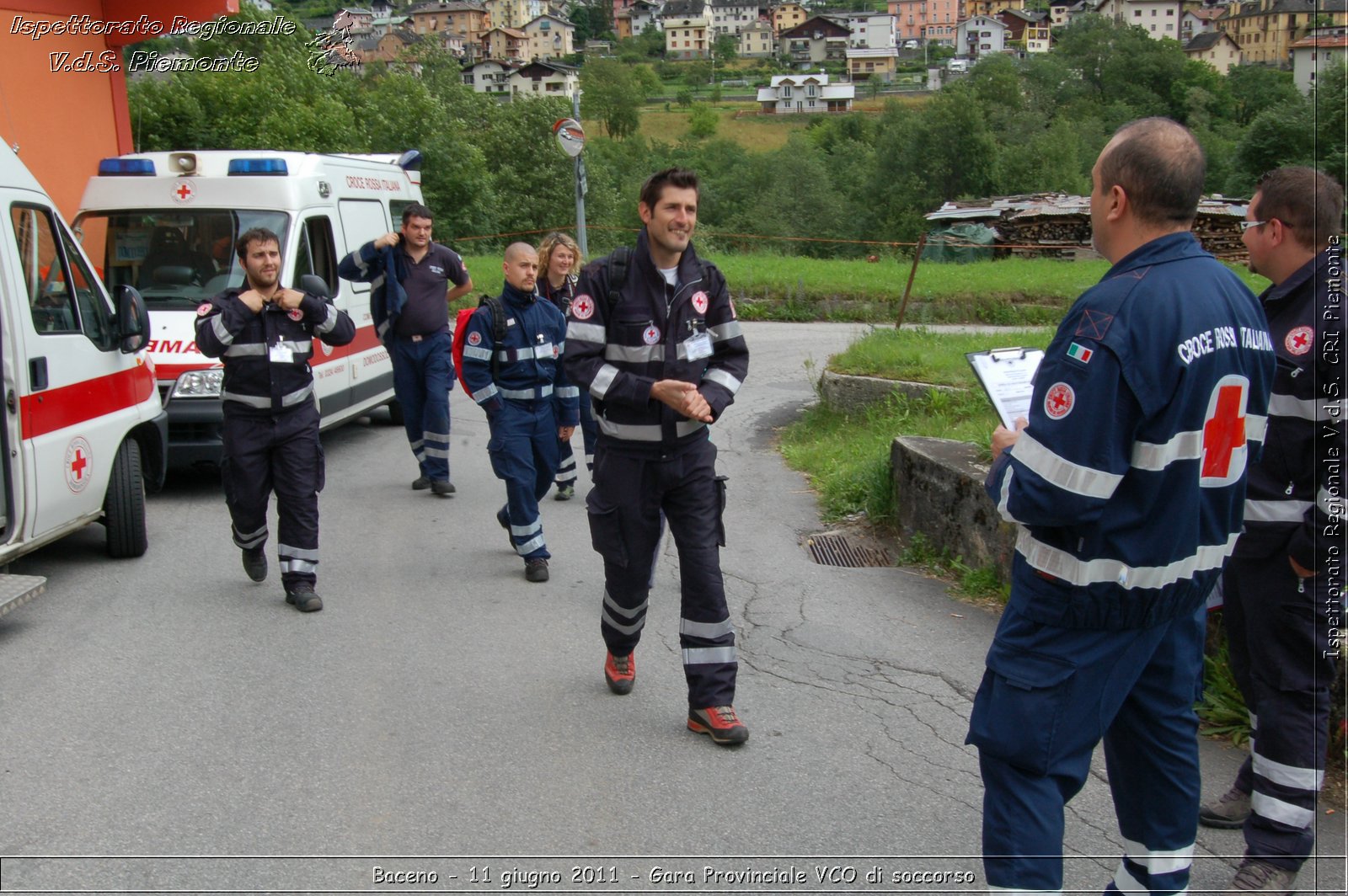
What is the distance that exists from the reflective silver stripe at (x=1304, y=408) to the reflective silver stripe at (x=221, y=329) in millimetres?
4965

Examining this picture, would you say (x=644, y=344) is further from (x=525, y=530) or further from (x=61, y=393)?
(x=61, y=393)

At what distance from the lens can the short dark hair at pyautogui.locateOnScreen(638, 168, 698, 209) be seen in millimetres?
4438

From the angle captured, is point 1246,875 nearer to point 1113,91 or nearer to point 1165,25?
point 1113,91

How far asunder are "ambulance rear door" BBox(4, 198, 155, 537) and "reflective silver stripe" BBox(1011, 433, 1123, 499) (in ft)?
17.7

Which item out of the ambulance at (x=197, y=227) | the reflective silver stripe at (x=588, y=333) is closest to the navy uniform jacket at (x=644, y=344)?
the reflective silver stripe at (x=588, y=333)

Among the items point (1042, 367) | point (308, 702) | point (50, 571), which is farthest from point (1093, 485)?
point (50, 571)

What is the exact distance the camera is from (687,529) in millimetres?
4621

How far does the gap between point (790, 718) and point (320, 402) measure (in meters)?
6.13

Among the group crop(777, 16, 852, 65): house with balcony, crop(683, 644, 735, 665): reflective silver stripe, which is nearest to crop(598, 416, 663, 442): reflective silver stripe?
crop(683, 644, 735, 665): reflective silver stripe

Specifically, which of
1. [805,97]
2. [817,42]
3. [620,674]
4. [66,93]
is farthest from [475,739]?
[817,42]

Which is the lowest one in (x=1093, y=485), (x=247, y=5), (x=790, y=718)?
(x=790, y=718)

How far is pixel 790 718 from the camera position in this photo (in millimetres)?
4859

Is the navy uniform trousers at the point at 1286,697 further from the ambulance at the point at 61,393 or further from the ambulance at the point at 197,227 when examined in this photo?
the ambulance at the point at 197,227

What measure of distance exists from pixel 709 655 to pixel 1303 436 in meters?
2.28
